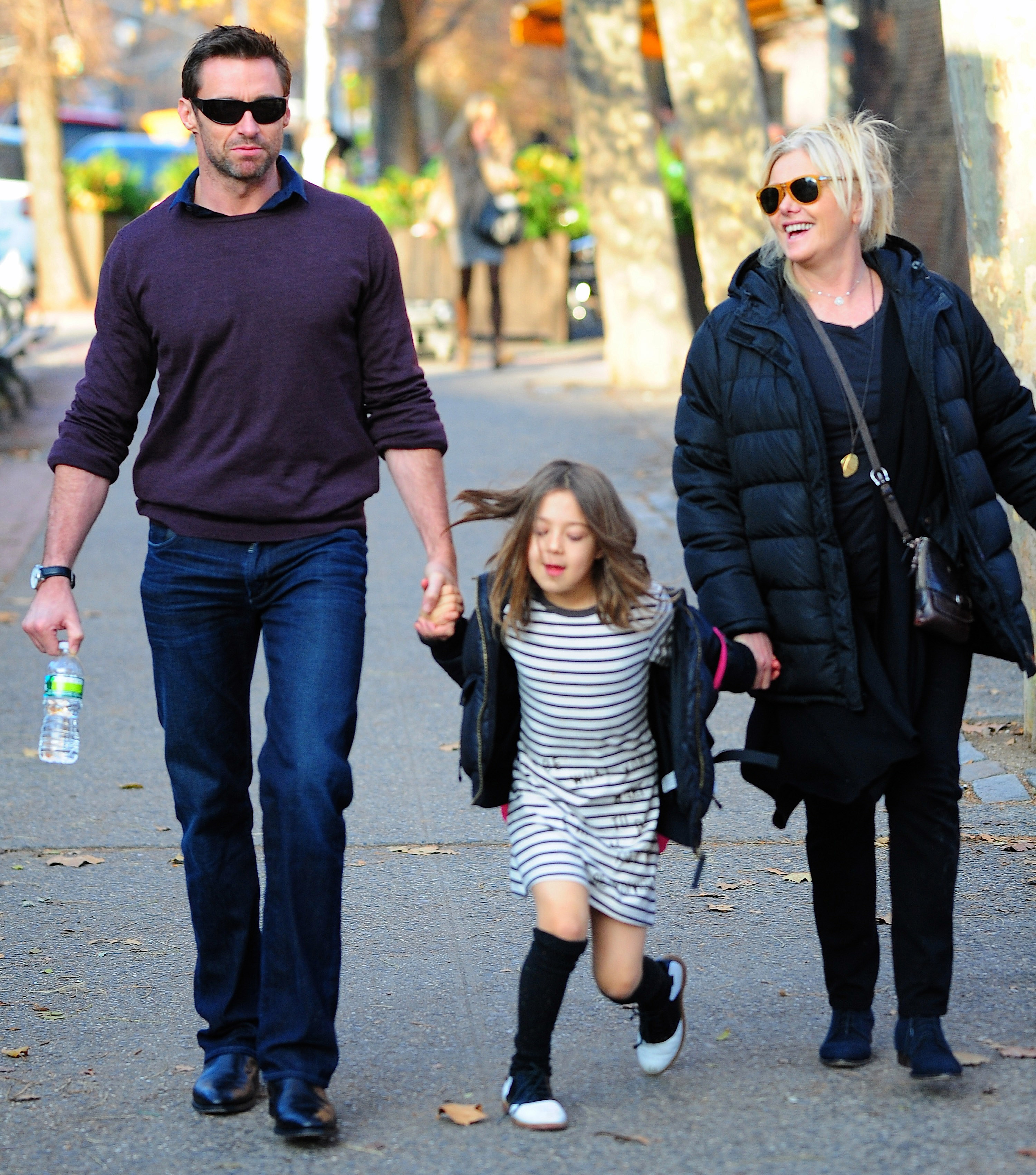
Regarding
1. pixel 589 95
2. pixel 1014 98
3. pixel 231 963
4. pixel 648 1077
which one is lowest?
pixel 648 1077

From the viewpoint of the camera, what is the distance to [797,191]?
3.60 metres

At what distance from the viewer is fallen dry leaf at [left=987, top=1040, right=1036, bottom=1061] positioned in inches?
146

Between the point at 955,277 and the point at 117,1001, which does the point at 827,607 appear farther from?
the point at 955,277

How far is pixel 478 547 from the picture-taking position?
9.35 metres

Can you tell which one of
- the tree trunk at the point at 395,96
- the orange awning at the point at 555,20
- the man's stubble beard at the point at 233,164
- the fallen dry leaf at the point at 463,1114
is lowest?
the fallen dry leaf at the point at 463,1114

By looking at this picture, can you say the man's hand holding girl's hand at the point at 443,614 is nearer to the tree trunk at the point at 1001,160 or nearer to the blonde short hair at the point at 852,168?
the blonde short hair at the point at 852,168

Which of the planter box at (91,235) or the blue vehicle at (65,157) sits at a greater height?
the blue vehicle at (65,157)

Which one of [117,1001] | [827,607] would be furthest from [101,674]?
[827,607]

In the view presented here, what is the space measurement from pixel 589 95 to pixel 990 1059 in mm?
11526

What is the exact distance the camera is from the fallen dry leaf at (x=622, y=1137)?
3.39 meters

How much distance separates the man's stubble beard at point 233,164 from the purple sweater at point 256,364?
85 mm

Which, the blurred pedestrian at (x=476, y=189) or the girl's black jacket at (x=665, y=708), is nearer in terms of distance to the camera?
the girl's black jacket at (x=665, y=708)

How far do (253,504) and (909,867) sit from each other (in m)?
1.50

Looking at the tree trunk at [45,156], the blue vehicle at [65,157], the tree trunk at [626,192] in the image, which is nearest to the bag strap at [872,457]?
the tree trunk at [626,192]
